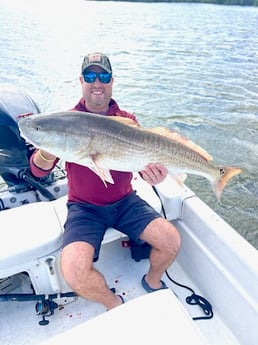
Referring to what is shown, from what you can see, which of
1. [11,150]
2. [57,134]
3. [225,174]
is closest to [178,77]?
[11,150]

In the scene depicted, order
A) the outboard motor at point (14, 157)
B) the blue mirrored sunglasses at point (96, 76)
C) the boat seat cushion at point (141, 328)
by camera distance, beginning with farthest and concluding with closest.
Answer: the outboard motor at point (14, 157) → the blue mirrored sunglasses at point (96, 76) → the boat seat cushion at point (141, 328)

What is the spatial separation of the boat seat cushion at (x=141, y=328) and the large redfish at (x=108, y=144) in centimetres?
78

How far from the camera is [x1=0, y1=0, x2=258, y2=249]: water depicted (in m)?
6.23

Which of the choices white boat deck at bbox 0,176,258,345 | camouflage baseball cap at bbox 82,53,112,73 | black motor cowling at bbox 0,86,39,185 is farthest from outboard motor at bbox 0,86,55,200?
camouflage baseball cap at bbox 82,53,112,73

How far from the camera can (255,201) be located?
514 cm

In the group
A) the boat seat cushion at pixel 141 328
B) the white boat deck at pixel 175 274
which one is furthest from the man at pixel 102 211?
the boat seat cushion at pixel 141 328

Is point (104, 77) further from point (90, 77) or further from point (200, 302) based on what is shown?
point (200, 302)

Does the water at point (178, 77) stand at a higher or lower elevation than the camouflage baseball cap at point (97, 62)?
lower

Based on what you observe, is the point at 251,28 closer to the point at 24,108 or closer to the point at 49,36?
the point at 49,36

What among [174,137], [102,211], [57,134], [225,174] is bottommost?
[102,211]

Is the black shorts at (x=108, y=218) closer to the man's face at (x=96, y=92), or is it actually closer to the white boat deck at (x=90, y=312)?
the white boat deck at (x=90, y=312)

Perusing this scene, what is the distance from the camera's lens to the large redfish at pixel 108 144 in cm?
202

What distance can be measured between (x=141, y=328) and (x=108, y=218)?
1.07 meters

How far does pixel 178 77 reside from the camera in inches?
451
